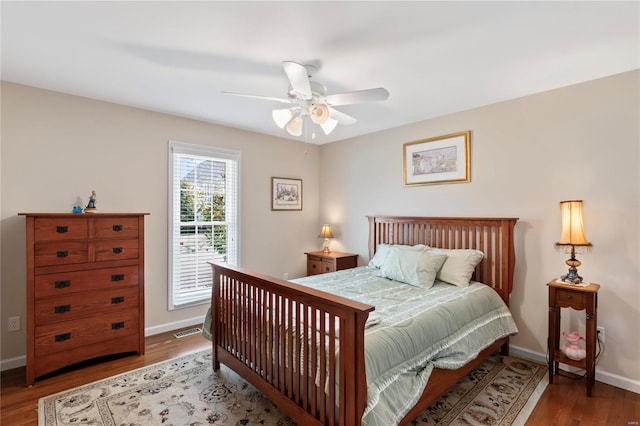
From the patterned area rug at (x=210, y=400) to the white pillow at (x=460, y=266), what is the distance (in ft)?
2.52

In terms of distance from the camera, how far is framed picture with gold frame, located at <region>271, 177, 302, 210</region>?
14.7ft

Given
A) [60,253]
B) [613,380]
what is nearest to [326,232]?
[60,253]

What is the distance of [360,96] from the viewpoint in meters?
2.15

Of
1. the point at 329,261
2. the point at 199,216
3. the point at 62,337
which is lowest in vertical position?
the point at 62,337

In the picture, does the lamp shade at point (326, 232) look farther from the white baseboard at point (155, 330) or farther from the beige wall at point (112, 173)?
the white baseboard at point (155, 330)

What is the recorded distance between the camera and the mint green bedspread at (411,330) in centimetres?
166

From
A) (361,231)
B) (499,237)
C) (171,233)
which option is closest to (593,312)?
(499,237)

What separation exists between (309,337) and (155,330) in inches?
96.5

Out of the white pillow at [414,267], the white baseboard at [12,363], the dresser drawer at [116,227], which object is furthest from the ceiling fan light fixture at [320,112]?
the white baseboard at [12,363]

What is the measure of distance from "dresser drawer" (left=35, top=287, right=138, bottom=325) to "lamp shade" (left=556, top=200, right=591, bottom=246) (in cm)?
370

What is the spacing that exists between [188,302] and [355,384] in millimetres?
2769

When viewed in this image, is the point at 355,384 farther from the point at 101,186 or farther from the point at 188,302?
the point at 101,186

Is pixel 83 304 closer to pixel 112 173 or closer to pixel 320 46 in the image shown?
pixel 112 173

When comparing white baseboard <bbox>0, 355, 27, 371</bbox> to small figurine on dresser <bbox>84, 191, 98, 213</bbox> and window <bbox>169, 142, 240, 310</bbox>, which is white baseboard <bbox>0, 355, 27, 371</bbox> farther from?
small figurine on dresser <bbox>84, 191, 98, 213</bbox>
